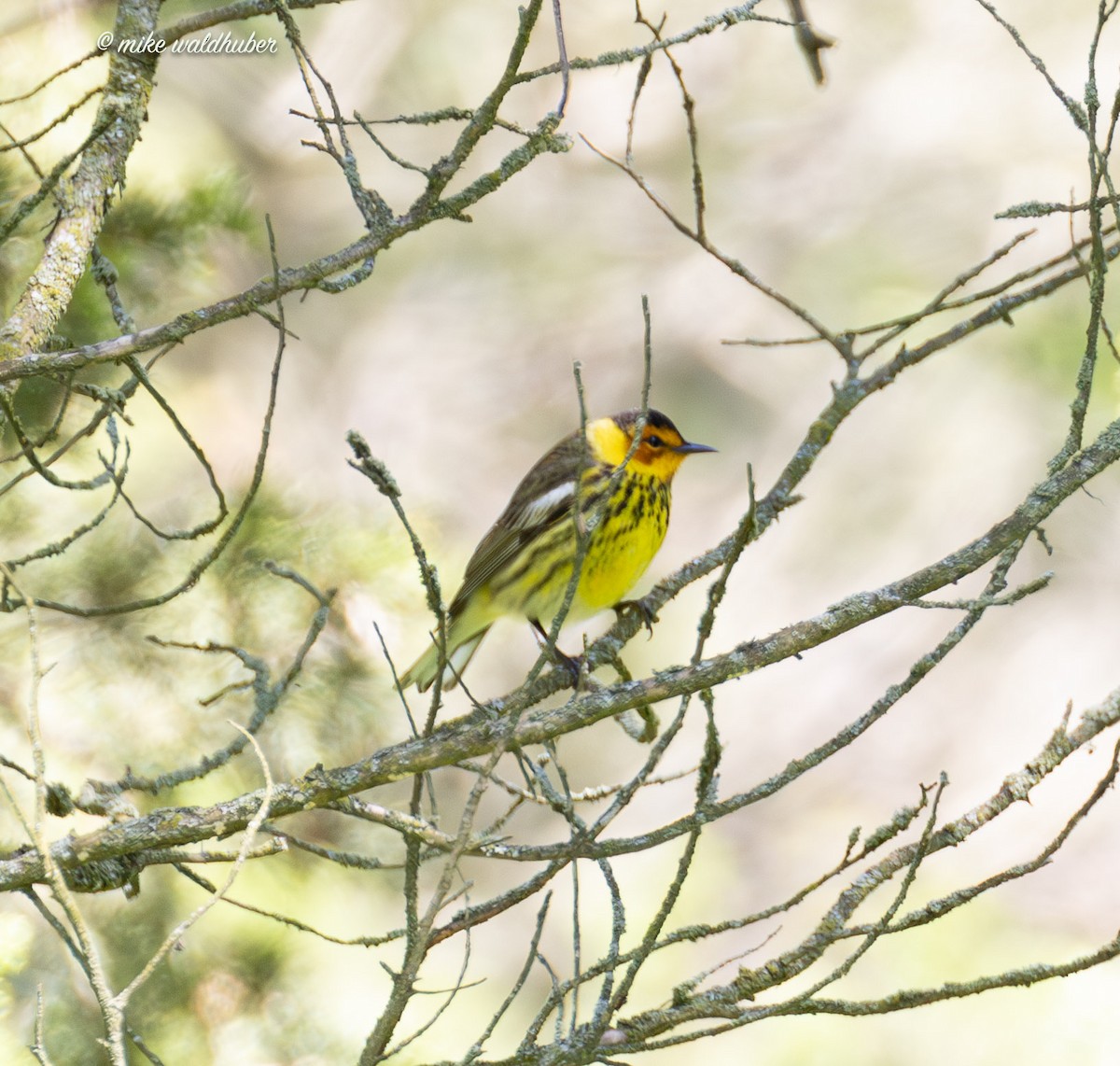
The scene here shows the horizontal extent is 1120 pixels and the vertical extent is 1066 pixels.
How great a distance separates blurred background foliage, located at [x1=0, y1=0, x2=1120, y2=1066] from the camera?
235 inches

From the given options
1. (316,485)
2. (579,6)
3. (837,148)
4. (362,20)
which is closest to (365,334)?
(362,20)

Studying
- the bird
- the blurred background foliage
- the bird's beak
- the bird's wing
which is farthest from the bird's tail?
the bird's beak

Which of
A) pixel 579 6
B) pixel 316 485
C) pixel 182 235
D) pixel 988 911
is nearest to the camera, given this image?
pixel 182 235

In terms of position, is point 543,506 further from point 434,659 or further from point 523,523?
point 434,659

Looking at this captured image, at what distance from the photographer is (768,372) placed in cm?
789

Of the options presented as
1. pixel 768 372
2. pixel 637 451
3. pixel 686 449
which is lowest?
pixel 637 451

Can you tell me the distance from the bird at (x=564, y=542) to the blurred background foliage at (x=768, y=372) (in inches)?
10.9

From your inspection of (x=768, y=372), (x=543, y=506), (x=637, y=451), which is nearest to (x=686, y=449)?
(x=637, y=451)

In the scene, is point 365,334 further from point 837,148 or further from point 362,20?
point 837,148

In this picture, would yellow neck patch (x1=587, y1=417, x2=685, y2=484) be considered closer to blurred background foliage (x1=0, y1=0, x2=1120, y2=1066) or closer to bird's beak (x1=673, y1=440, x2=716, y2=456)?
bird's beak (x1=673, y1=440, x2=716, y2=456)

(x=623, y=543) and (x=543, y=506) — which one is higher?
(x=543, y=506)

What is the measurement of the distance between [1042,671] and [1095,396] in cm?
145

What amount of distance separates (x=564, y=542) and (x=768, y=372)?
3.89 m

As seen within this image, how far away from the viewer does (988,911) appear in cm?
561
